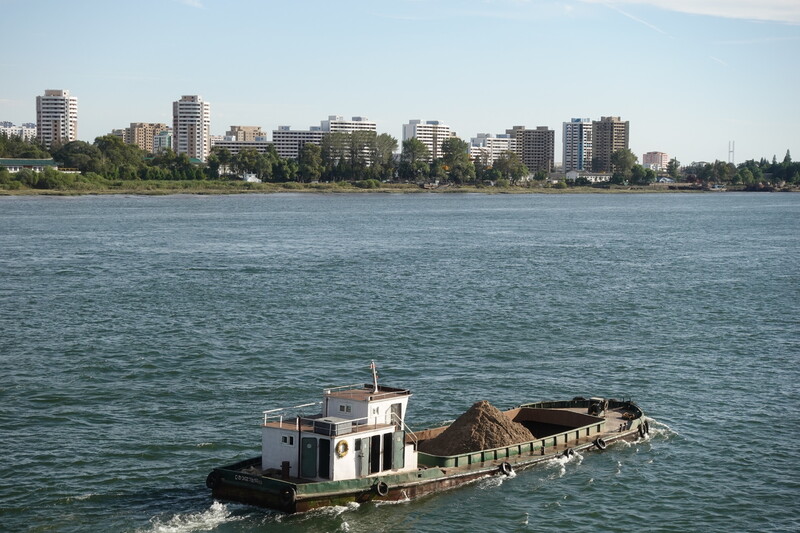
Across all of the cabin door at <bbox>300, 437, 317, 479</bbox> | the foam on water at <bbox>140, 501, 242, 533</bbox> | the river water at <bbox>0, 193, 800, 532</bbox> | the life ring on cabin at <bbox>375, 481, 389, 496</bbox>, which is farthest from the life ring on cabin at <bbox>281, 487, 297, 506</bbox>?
the life ring on cabin at <bbox>375, 481, 389, 496</bbox>

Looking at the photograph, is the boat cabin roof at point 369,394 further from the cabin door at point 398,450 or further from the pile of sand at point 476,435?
the pile of sand at point 476,435

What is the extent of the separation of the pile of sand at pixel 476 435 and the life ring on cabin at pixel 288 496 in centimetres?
676

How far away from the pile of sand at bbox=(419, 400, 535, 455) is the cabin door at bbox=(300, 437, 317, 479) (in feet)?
18.6

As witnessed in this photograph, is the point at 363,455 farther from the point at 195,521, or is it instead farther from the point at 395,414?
the point at 195,521

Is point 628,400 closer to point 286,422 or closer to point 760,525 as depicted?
point 760,525

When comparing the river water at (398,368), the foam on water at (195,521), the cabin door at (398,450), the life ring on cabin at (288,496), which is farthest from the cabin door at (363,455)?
the foam on water at (195,521)

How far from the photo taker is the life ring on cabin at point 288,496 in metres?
30.2

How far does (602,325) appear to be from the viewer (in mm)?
64500

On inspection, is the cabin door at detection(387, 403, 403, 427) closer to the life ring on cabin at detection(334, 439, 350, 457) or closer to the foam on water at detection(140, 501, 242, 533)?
the life ring on cabin at detection(334, 439, 350, 457)

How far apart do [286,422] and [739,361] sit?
3077cm

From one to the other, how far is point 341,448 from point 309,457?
1.10 metres

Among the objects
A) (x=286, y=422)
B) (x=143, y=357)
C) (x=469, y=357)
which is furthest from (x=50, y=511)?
(x=469, y=357)

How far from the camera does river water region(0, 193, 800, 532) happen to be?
3272 centimetres

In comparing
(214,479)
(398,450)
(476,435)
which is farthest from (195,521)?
(476,435)
